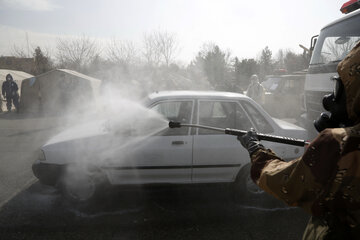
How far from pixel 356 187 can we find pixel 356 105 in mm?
327

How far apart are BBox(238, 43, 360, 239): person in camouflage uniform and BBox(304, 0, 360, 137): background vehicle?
12.1ft

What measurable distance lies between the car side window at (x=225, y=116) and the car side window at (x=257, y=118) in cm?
9

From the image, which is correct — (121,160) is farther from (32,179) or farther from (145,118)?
(32,179)

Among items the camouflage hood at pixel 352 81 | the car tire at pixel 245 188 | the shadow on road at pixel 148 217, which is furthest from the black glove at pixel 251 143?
the car tire at pixel 245 188

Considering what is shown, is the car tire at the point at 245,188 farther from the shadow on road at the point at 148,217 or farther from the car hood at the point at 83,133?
the car hood at the point at 83,133

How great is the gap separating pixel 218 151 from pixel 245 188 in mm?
689

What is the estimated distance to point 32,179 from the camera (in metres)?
4.55

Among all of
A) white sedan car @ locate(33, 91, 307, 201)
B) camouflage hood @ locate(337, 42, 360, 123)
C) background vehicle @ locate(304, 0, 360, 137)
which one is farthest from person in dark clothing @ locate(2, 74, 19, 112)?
camouflage hood @ locate(337, 42, 360, 123)

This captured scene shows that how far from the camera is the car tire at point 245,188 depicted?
11.7 ft

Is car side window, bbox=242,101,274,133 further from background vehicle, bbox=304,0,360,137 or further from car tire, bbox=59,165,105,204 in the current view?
car tire, bbox=59,165,105,204

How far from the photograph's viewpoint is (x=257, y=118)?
12.0ft

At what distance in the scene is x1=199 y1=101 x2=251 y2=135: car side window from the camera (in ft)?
11.9

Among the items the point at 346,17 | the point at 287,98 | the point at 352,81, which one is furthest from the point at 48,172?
the point at 287,98

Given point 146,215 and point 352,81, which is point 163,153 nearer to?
point 146,215
